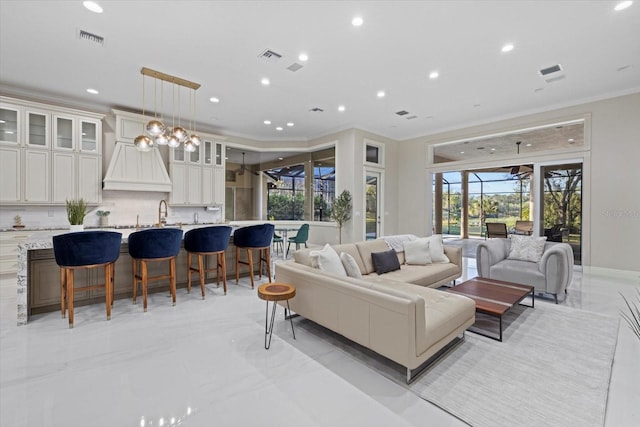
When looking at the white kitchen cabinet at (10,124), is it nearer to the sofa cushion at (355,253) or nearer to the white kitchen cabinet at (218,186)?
the white kitchen cabinet at (218,186)

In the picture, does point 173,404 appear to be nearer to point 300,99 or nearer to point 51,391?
point 51,391

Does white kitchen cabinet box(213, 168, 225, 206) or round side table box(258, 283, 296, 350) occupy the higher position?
white kitchen cabinet box(213, 168, 225, 206)

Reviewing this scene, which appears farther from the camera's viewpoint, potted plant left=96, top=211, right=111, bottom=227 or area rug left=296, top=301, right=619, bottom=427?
potted plant left=96, top=211, right=111, bottom=227

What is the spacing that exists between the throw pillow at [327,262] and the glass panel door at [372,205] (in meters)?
4.94

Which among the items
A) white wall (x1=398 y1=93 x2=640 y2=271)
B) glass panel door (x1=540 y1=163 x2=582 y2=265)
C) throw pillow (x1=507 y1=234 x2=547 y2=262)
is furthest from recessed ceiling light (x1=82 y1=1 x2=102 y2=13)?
glass panel door (x1=540 y1=163 x2=582 y2=265)

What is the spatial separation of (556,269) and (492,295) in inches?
54.9

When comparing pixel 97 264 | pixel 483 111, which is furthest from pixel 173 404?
pixel 483 111

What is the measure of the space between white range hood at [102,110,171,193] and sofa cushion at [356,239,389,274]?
4.83 m

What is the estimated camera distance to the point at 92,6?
9.86 feet

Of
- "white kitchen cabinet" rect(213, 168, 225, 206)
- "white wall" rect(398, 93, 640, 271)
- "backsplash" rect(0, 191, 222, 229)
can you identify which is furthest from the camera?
"white kitchen cabinet" rect(213, 168, 225, 206)

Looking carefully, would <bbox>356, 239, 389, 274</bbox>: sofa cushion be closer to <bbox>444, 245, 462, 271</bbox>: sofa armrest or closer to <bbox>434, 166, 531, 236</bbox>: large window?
<bbox>444, 245, 462, 271</bbox>: sofa armrest

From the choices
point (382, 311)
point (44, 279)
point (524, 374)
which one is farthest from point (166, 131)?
point (524, 374)

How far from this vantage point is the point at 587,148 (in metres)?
5.62

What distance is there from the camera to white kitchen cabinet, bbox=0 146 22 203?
4863 millimetres
